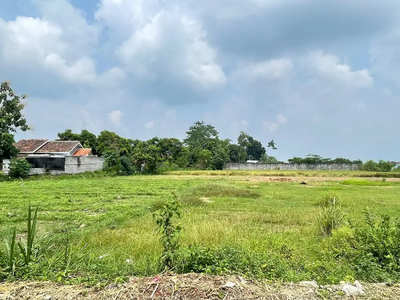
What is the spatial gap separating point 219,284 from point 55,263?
1895mm

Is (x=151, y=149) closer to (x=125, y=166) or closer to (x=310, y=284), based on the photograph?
(x=125, y=166)

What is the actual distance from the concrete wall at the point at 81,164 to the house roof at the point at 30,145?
7.97 metres

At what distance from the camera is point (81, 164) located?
28.8 metres

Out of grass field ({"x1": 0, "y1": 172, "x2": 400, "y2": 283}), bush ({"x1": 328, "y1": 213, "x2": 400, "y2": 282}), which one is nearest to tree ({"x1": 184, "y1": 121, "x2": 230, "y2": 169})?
grass field ({"x1": 0, "y1": 172, "x2": 400, "y2": 283})

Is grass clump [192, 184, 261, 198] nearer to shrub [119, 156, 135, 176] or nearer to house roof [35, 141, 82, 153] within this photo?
shrub [119, 156, 135, 176]

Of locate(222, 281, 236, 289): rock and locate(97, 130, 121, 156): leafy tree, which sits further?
locate(97, 130, 121, 156): leafy tree

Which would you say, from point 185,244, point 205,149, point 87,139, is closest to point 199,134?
point 205,149

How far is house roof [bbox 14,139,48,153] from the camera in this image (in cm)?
3310

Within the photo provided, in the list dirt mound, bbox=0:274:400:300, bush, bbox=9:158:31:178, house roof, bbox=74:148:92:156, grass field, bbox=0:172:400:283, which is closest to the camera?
dirt mound, bbox=0:274:400:300

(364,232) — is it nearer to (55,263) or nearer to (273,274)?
(273,274)

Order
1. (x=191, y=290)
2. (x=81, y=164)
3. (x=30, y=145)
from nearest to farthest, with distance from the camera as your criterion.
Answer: (x=191, y=290) → (x=81, y=164) → (x=30, y=145)

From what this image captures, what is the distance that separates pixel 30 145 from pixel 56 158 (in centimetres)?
744

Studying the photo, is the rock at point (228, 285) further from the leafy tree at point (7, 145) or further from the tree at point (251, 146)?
the tree at point (251, 146)

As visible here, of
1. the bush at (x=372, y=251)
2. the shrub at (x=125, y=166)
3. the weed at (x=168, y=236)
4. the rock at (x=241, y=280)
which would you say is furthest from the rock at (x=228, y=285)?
the shrub at (x=125, y=166)
